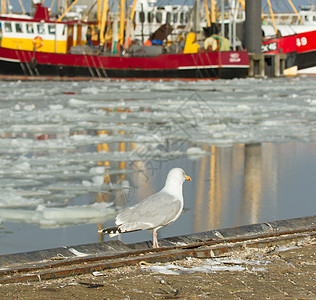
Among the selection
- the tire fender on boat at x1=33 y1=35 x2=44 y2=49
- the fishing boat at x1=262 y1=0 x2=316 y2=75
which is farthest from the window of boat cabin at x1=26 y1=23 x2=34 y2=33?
the fishing boat at x1=262 y1=0 x2=316 y2=75

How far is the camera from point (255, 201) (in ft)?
22.5

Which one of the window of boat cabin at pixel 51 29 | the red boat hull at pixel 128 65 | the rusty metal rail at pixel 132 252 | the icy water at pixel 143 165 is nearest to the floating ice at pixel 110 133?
the icy water at pixel 143 165

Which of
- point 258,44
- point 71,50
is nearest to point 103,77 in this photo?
point 71,50

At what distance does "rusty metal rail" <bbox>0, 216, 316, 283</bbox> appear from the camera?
3.86m

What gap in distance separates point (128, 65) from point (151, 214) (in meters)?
32.2

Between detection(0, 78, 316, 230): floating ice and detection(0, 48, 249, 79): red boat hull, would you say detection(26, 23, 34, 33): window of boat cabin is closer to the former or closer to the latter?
detection(0, 48, 249, 79): red boat hull

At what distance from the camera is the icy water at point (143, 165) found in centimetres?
613

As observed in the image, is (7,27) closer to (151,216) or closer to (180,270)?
(151,216)

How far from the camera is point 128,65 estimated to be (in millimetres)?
36156

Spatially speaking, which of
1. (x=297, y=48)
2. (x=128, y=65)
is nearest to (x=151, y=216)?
(x=128, y=65)

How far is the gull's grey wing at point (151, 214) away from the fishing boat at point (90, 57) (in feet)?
102

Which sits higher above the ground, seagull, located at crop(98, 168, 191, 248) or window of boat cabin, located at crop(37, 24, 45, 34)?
window of boat cabin, located at crop(37, 24, 45, 34)

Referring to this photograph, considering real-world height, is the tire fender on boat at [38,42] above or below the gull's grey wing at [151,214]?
above

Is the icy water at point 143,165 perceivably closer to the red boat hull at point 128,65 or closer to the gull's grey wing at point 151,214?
the gull's grey wing at point 151,214
